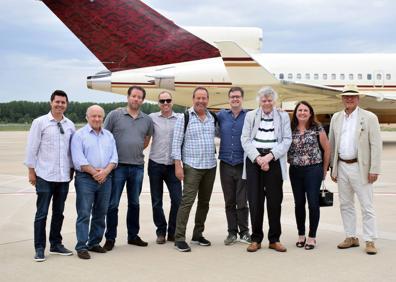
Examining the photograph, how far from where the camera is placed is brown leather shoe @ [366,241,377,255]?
16.9 feet

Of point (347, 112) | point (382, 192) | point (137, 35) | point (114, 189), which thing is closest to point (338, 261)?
point (347, 112)

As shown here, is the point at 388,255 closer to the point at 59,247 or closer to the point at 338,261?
the point at 338,261

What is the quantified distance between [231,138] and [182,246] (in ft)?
4.29

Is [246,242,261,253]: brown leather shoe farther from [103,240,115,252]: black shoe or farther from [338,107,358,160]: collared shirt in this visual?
[103,240,115,252]: black shoe

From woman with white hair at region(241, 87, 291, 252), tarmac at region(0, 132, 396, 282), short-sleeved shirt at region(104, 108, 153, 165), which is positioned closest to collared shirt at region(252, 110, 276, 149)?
woman with white hair at region(241, 87, 291, 252)

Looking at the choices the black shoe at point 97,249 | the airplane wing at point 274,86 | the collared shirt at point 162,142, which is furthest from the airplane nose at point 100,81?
the black shoe at point 97,249

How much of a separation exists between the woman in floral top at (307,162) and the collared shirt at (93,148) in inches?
77.2

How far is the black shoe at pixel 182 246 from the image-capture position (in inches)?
212

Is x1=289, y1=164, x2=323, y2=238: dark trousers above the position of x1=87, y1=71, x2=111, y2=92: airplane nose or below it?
below

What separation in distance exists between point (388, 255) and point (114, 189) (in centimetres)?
293

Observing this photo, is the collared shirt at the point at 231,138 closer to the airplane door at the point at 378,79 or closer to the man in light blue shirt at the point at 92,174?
the man in light blue shirt at the point at 92,174

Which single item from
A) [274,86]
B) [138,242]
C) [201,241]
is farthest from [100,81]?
[201,241]

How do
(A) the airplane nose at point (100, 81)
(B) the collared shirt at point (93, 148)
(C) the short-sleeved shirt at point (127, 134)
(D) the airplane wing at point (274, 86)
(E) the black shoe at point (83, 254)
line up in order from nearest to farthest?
(E) the black shoe at point (83, 254)
(B) the collared shirt at point (93, 148)
(C) the short-sleeved shirt at point (127, 134)
(D) the airplane wing at point (274, 86)
(A) the airplane nose at point (100, 81)

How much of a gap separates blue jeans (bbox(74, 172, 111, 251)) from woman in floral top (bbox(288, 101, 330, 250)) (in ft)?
6.71
